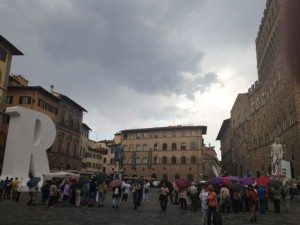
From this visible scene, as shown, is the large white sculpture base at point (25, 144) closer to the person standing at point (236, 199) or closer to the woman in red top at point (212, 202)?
the person standing at point (236, 199)

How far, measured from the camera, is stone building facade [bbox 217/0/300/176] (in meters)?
29.2

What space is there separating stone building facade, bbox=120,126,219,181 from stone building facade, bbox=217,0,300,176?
8.39 metres

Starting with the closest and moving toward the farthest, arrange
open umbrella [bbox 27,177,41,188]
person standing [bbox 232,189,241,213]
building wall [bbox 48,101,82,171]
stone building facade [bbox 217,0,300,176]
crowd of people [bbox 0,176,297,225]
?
crowd of people [bbox 0,176,297,225] → person standing [bbox 232,189,241,213] → open umbrella [bbox 27,177,41,188] → stone building facade [bbox 217,0,300,176] → building wall [bbox 48,101,82,171]

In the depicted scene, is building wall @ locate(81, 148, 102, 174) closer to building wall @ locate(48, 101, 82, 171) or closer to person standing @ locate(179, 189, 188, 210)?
building wall @ locate(48, 101, 82, 171)

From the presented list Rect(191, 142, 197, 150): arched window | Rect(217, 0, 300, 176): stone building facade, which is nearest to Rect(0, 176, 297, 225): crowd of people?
Rect(217, 0, 300, 176): stone building facade

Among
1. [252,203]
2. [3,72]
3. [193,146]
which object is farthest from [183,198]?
[193,146]

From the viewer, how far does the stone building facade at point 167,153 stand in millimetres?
66375

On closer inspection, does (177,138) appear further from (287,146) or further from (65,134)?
(287,146)

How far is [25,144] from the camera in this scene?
93.9 ft

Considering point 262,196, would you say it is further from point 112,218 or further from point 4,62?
point 4,62

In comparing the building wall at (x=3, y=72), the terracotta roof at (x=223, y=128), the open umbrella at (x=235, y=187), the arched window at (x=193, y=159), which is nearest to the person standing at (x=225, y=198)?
the open umbrella at (x=235, y=187)

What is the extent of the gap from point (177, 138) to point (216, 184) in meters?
53.3

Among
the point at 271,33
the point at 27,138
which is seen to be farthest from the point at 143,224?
the point at 271,33

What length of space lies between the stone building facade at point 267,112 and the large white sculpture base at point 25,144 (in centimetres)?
2133
